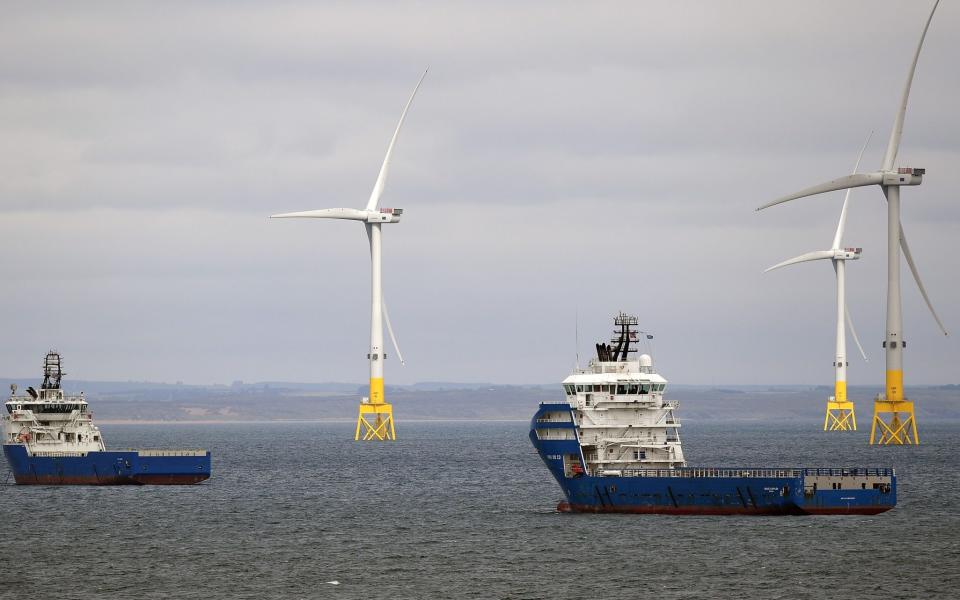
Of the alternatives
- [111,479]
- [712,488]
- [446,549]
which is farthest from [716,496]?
[111,479]

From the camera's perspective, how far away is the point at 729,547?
9362 centimetres

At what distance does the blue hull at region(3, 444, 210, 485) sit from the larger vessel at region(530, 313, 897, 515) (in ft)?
168

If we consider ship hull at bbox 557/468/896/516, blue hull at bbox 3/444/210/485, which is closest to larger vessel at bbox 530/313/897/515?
ship hull at bbox 557/468/896/516

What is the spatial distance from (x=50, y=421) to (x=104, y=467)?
666cm

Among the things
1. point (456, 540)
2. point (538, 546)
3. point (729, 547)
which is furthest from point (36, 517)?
point (729, 547)

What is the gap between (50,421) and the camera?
145500 millimetres

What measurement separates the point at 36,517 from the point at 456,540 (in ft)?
124

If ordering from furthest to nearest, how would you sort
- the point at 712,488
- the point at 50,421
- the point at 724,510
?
the point at 50,421, the point at 724,510, the point at 712,488

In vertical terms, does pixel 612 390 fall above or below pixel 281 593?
above

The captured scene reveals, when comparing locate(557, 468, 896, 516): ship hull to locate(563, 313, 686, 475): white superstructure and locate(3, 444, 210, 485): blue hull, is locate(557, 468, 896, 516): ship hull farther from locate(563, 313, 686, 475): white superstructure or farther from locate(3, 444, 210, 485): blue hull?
locate(3, 444, 210, 485): blue hull

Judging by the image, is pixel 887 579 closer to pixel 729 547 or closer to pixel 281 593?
pixel 729 547

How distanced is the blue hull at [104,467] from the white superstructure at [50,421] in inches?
41.1

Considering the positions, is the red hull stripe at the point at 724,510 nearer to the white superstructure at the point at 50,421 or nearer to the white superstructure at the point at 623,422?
the white superstructure at the point at 623,422

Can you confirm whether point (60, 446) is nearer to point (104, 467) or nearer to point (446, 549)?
point (104, 467)
